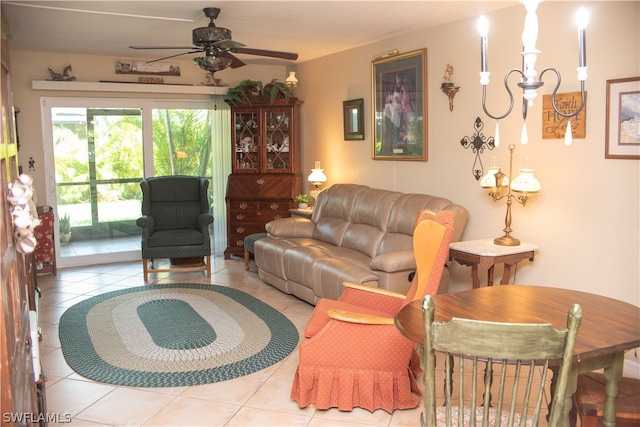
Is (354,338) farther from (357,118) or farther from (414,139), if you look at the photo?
(357,118)

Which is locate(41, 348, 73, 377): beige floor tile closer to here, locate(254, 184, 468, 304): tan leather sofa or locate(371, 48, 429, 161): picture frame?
locate(254, 184, 468, 304): tan leather sofa

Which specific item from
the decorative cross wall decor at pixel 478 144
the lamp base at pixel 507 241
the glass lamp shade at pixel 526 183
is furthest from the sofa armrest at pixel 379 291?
the decorative cross wall decor at pixel 478 144

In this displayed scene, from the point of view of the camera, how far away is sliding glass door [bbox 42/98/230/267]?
6.80 m

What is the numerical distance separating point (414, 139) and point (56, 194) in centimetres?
428

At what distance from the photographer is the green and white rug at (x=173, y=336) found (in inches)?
147

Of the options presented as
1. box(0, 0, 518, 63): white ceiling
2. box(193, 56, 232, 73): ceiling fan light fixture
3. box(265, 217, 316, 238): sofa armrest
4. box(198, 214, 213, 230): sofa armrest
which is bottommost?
box(265, 217, 316, 238): sofa armrest

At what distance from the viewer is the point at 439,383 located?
11.3 feet

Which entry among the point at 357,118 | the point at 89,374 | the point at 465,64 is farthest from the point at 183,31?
the point at 89,374

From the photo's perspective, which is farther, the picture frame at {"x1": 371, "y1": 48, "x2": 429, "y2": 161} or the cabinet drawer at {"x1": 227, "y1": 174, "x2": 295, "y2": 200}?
the cabinet drawer at {"x1": 227, "y1": 174, "x2": 295, "y2": 200}

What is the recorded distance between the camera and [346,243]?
5.46 meters

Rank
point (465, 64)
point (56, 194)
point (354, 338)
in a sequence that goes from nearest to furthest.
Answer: point (354, 338), point (465, 64), point (56, 194)

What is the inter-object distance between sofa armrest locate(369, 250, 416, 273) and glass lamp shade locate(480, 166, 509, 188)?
780mm

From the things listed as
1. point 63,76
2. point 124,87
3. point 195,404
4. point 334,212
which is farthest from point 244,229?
point 195,404

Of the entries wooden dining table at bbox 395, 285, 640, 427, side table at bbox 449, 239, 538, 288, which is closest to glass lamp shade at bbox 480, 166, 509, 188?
side table at bbox 449, 239, 538, 288
